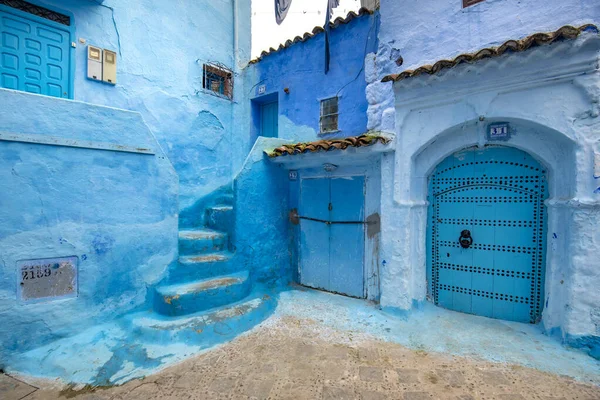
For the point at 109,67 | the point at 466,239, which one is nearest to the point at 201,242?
the point at 109,67

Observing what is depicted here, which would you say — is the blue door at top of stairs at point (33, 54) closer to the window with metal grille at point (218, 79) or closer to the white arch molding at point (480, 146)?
the window with metal grille at point (218, 79)

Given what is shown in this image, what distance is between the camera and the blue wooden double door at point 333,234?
5.77 meters

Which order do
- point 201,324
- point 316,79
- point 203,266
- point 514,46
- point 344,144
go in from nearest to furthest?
1. point 514,46
2. point 201,324
3. point 344,144
4. point 203,266
5. point 316,79

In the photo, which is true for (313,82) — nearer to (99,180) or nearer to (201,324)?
(99,180)

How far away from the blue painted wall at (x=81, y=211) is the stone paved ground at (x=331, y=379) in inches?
37.8

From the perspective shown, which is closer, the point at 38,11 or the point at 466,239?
the point at 466,239

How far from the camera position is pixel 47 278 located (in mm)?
3990

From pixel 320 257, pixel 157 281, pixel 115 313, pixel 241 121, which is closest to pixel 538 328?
pixel 320 257

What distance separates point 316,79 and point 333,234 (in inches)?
142

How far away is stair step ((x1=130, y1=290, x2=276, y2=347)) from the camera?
4121 millimetres

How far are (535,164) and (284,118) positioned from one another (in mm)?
5182

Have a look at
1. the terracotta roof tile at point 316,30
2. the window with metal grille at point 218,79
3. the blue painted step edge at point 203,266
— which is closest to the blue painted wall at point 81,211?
the blue painted step edge at point 203,266

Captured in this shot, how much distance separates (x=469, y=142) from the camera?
4.63m

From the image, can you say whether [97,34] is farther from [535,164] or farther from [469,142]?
[535,164]
